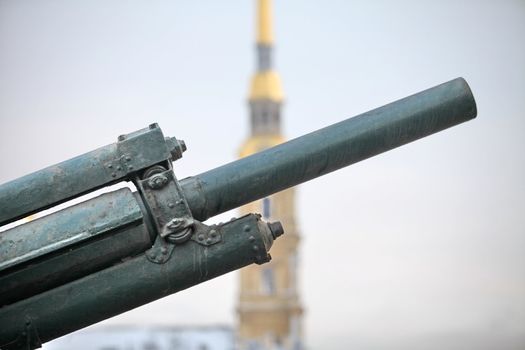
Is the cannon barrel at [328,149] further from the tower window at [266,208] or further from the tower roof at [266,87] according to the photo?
the tower roof at [266,87]

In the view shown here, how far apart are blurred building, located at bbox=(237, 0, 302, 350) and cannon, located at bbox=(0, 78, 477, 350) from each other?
71220 millimetres

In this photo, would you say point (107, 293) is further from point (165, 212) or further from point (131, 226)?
point (165, 212)

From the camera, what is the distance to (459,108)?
8.28 metres

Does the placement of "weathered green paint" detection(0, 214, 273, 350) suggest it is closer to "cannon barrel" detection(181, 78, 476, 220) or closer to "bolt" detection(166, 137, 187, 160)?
Result: "cannon barrel" detection(181, 78, 476, 220)

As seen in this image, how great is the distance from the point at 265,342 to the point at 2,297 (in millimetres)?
72871

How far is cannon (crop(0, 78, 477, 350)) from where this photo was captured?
7.95m

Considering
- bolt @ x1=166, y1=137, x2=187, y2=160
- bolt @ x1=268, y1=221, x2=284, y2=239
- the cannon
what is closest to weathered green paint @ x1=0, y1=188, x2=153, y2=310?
the cannon

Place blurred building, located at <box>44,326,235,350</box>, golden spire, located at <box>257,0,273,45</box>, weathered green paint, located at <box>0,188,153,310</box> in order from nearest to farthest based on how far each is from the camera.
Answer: weathered green paint, located at <box>0,188,153,310</box> < blurred building, located at <box>44,326,235,350</box> < golden spire, located at <box>257,0,273,45</box>

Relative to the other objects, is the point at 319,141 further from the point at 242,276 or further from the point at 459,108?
the point at 242,276

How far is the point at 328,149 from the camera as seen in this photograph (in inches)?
324

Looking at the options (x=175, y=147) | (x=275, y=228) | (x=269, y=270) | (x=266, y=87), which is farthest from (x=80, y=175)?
(x=269, y=270)

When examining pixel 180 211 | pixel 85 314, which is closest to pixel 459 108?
pixel 180 211

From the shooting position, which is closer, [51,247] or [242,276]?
[51,247]

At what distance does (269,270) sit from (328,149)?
75148 mm
